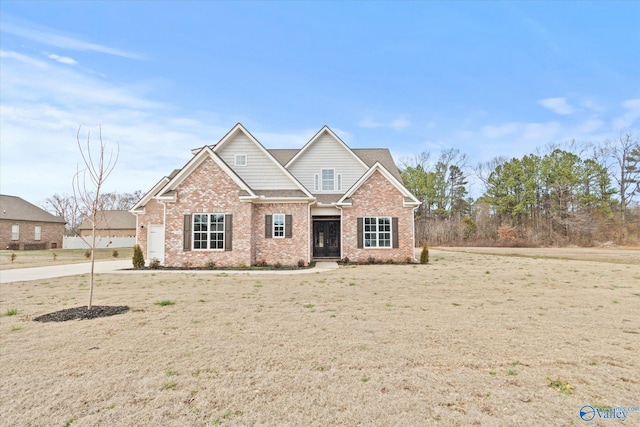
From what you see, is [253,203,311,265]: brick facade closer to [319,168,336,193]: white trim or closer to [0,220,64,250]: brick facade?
[319,168,336,193]: white trim

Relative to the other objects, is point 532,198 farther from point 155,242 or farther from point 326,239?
point 155,242

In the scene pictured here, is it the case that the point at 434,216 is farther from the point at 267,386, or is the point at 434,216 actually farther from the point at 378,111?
the point at 267,386

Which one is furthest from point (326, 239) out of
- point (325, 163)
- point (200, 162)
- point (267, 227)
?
point (200, 162)

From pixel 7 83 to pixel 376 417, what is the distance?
17.8 metres

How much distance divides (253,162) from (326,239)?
656 centimetres

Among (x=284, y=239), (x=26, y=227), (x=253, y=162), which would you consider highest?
(x=253, y=162)

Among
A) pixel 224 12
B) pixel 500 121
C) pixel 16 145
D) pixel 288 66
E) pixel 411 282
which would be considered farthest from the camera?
pixel 500 121

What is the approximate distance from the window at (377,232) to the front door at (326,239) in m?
2.91

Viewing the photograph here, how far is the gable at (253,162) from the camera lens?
60.0 ft

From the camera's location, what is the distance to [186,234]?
1641cm

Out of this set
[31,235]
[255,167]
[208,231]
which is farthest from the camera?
[31,235]

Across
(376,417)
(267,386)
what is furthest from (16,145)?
(376,417)

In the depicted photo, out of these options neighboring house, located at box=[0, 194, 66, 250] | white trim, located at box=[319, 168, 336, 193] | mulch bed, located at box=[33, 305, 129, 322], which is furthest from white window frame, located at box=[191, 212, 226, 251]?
neighboring house, located at box=[0, 194, 66, 250]

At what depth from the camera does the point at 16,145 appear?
692 inches
